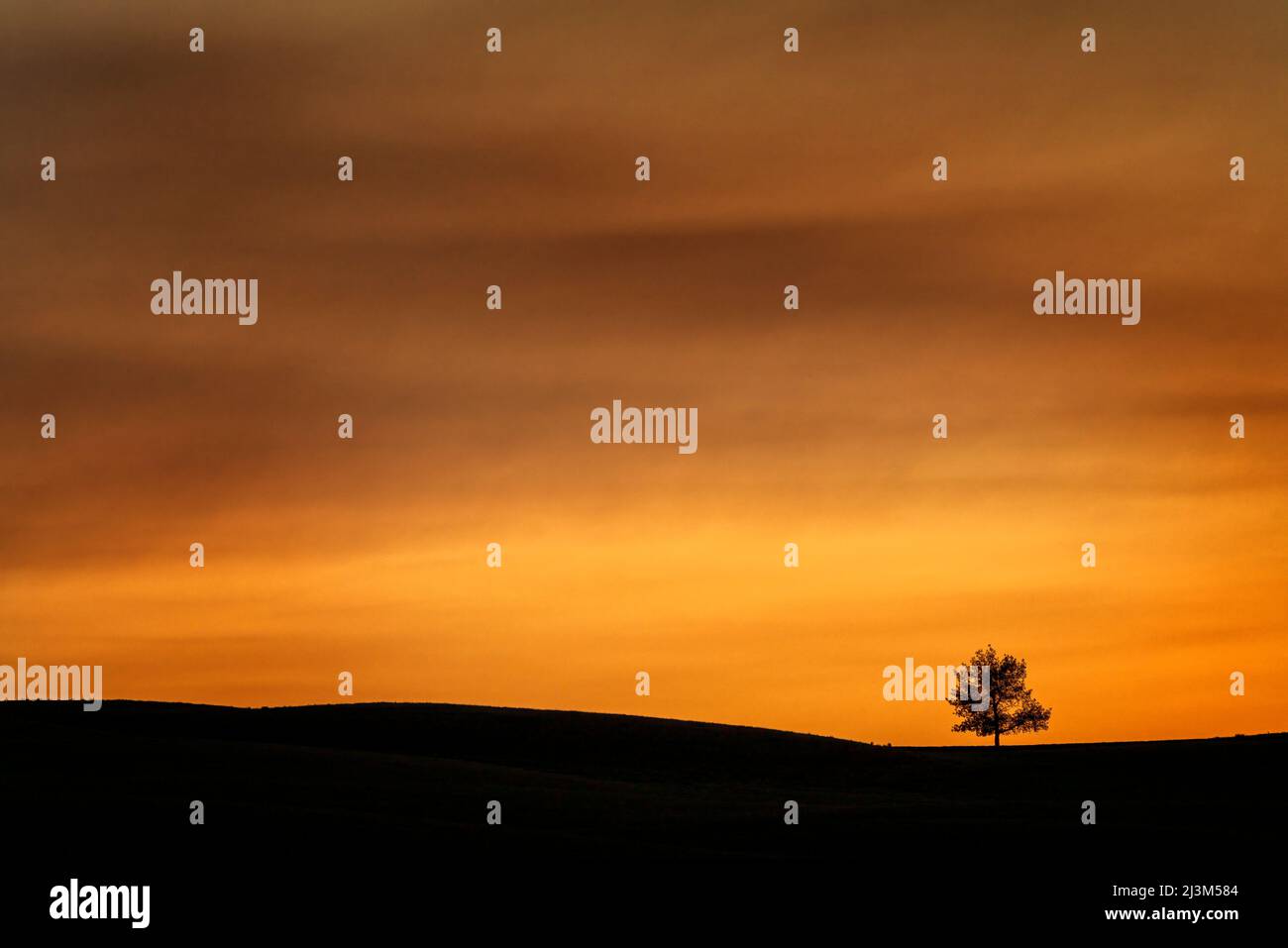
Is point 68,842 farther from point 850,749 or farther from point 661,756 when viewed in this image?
point 850,749

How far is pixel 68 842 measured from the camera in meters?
26.5

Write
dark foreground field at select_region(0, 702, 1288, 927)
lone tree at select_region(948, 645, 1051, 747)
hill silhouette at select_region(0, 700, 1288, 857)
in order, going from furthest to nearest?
lone tree at select_region(948, 645, 1051, 747) < hill silhouette at select_region(0, 700, 1288, 857) < dark foreground field at select_region(0, 702, 1288, 927)

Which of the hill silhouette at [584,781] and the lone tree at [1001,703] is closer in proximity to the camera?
the hill silhouette at [584,781]

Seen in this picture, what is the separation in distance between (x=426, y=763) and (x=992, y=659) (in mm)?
57425

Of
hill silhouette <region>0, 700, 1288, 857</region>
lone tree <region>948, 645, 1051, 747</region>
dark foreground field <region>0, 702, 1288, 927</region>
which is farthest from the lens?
lone tree <region>948, 645, 1051, 747</region>

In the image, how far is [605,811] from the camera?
1554 inches

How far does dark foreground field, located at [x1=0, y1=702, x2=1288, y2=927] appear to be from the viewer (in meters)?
27.8

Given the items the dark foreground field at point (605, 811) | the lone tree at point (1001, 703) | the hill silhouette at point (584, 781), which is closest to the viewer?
the dark foreground field at point (605, 811)

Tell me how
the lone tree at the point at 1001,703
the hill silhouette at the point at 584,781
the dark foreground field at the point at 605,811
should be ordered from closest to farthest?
1. the dark foreground field at the point at 605,811
2. the hill silhouette at the point at 584,781
3. the lone tree at the point at 1001,703

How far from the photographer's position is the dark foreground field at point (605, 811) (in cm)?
2775

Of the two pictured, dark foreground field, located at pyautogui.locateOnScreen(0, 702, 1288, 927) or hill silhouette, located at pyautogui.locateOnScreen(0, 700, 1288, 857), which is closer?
dark foreground field, located at pyautogui.locateOnScreen(0, 702, 1288, 927)

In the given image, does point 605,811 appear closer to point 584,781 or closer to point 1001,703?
point 584,781

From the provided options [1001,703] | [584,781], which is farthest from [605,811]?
[1001,703]
